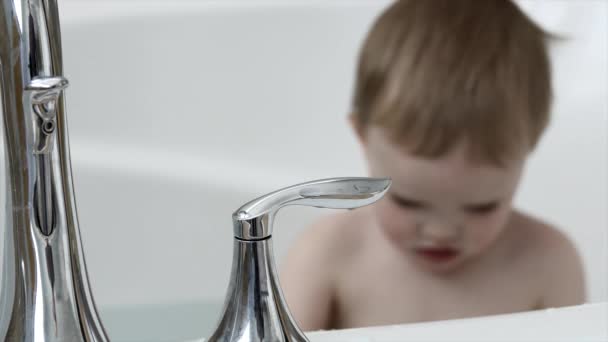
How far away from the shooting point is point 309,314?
2.75 ft

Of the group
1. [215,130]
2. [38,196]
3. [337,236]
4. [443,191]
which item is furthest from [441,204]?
[38,196]

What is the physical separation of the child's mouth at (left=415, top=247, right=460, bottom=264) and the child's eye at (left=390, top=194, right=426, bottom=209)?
0.05 metres

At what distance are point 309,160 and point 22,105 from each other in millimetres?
899

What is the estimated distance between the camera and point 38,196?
240mm

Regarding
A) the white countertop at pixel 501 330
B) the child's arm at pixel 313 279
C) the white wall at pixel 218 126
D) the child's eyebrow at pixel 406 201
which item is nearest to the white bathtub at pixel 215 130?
the white wall at pixel 218 126

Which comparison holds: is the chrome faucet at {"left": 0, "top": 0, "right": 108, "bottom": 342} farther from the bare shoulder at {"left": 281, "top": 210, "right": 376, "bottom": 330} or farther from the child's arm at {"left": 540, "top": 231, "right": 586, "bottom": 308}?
the child's arm at {"left": 540, "top": 231, "right": 586, "bottom": 308}

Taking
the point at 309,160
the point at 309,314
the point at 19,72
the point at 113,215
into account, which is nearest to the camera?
the point at 19,72

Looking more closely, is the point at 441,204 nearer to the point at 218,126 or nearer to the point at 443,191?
the point at 443,191

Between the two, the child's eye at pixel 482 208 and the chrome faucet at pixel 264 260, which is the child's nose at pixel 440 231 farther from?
the chrome faucet at pixel 264 260

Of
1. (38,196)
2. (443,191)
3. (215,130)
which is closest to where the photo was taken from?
(38,196)

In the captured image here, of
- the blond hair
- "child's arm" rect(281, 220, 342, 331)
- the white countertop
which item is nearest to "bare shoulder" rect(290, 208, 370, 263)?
"child's arm" rect(281, 220, 342, 331)

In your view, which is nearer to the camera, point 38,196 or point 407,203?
point 38,196

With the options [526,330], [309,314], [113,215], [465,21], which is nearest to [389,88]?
[465,21]

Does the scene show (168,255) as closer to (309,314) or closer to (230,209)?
(230,209)
